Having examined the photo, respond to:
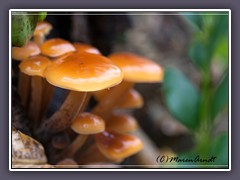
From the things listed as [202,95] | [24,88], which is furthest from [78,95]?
[202,95]

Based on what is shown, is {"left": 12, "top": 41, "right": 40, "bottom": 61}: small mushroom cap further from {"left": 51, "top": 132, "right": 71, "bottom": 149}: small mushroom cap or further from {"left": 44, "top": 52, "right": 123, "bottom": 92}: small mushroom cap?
{"left": 51, "top": 132, "right": 71, "bottom": 149}: small mushroom cap

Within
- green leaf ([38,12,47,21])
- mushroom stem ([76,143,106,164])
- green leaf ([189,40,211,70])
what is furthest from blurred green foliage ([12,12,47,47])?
green leaf ([189,40,211,70])

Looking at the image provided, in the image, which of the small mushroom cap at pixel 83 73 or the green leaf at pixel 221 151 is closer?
the small mushroom cap at pixel 83 73

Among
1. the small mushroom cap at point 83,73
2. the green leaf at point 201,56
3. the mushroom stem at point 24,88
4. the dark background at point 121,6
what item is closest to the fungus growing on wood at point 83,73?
the small mushroom cap at point 83,73

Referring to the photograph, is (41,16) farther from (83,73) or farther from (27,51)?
(83,73)

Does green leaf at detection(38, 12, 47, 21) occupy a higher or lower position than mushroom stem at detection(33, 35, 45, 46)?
higher

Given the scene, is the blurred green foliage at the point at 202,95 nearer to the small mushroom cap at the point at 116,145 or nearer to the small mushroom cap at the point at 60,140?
the small mushroom cap at the point at 116,145
